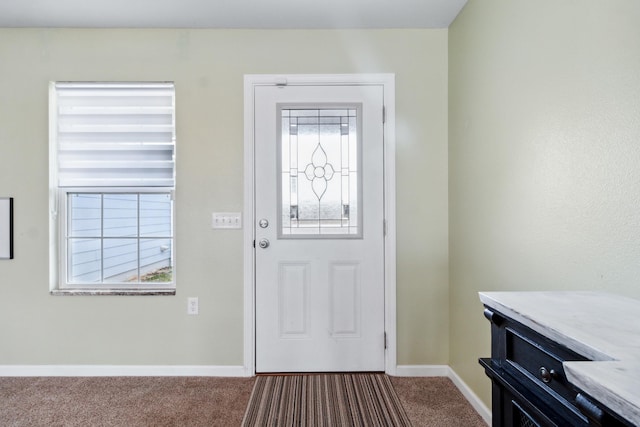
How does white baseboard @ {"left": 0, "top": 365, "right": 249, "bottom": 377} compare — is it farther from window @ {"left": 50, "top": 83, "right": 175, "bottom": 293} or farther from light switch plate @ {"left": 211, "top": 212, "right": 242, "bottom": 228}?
light switch plate @ {"left": 211, "top": 212, "right": 242, "bottom": 228}

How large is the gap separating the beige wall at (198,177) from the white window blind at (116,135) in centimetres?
9

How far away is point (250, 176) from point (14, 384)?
2060 millimetres

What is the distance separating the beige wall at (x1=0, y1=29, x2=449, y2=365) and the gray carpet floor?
15 cm

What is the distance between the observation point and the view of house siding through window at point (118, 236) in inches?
98.4

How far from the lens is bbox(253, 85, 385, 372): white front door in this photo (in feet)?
7.94

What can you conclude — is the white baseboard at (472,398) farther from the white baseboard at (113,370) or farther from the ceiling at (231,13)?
the ceiling at (231,13)

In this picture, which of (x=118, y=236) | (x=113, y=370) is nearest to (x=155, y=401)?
(x=113, y=370)

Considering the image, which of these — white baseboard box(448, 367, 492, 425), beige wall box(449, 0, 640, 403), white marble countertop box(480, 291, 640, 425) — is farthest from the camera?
white baseboard box(448, 367, 492, 425)

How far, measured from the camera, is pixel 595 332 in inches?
29.3

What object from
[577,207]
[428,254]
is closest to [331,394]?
[428,254]

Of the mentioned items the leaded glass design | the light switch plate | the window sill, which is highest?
the leaded glass design

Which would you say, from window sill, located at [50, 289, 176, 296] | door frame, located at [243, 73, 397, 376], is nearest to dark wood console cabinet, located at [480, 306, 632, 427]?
door frame, located at [243, 73, 397, 376]

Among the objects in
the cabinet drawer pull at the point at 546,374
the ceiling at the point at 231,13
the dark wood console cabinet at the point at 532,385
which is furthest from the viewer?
the ceiling at the point at 231,13

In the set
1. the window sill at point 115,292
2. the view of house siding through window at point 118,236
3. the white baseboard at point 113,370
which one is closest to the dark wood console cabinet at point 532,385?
the white baseboard at point 113,370
